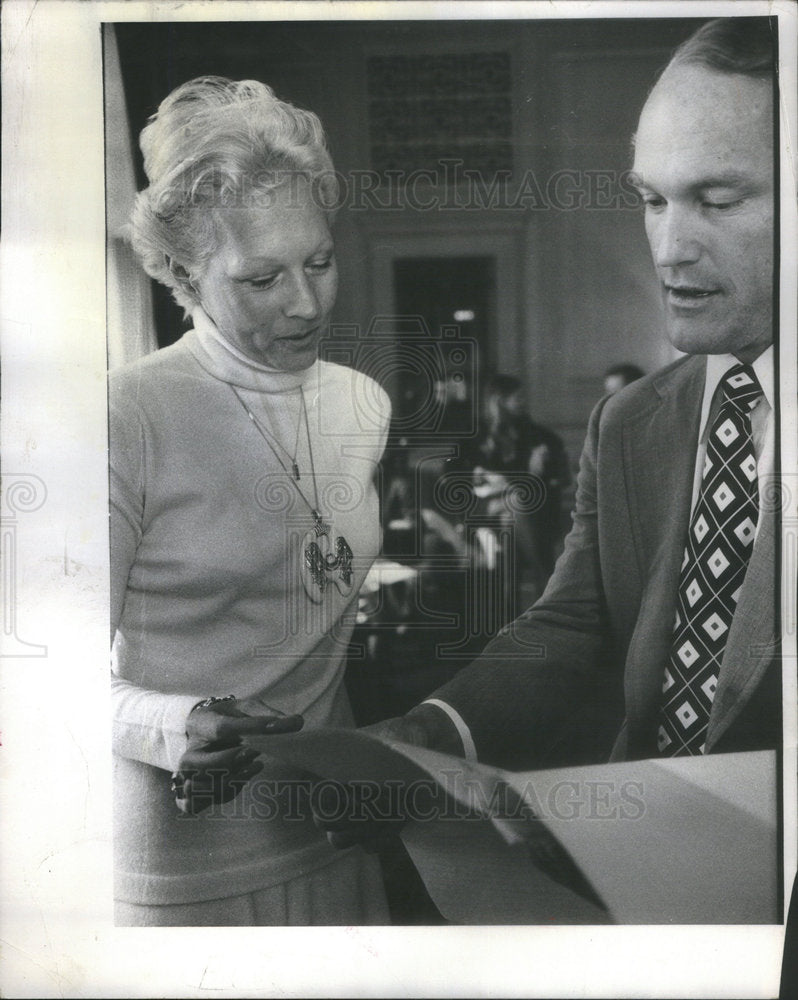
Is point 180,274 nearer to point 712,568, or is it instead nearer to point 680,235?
point 680,235

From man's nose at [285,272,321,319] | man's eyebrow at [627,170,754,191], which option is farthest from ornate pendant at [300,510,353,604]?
man's eyebrow at [627,170,754,191]

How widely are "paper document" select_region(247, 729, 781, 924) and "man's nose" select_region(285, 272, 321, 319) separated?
91cm

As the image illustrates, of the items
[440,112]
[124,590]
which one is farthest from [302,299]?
[124,590]

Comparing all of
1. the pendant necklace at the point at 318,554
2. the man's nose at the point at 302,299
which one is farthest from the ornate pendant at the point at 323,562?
the man's nose at the point at 302,299

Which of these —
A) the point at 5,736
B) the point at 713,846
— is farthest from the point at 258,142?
the point at 713,846

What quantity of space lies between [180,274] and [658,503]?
1.15 metres

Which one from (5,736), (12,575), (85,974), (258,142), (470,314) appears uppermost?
(258,142)

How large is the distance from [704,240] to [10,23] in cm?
158

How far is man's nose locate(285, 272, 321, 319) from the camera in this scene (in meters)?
2.51

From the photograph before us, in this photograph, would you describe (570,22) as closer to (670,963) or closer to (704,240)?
(704,240)

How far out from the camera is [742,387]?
8.31 ft

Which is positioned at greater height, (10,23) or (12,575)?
(10,23)

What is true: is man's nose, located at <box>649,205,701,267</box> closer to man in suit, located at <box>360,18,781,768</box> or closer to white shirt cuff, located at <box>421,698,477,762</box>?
man in suit, located at <box>360,18,781,768</box>

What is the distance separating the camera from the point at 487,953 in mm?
2574
